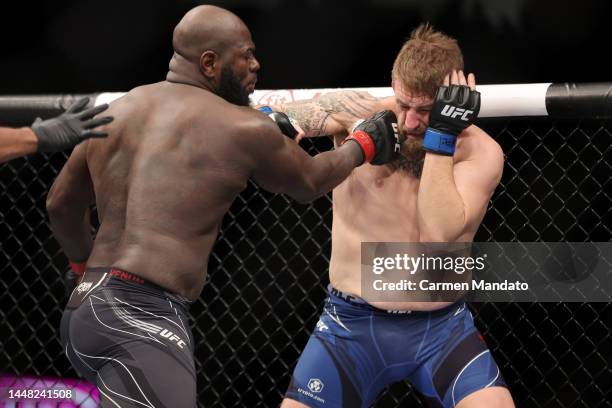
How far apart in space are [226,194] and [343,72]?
2.16 m

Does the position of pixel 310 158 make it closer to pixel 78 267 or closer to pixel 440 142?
pixel 440 142

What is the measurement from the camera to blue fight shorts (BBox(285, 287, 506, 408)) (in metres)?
2.29

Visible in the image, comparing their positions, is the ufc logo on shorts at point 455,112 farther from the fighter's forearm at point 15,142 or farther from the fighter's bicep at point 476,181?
the fighter's forearm at point 15,142

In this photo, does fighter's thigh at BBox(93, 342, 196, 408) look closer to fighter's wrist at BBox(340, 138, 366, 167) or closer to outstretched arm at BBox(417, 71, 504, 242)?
fighter's wrist at BBox(340, 138, 366, 167)

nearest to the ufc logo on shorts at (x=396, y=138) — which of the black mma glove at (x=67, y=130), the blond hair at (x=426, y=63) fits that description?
the blond hair at (x=426, y=63)

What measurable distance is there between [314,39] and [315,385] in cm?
225

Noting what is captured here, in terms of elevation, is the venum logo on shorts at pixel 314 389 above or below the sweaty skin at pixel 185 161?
below

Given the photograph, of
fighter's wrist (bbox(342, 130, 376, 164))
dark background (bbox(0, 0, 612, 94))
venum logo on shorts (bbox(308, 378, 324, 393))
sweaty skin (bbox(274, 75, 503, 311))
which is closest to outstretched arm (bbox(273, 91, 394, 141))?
sweaty skin (bbox(274, 75, 503, 311))

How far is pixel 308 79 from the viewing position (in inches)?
161

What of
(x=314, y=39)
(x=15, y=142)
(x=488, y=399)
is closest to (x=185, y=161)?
(x=15, y=142)

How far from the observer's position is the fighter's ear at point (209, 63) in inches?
77.8

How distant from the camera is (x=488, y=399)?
2164 millimetres

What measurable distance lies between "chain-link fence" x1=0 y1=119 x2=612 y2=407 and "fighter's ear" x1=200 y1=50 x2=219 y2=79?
1.22 metres

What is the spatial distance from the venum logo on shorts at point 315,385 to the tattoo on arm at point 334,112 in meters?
0.71
